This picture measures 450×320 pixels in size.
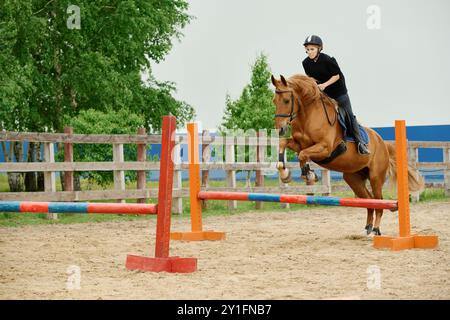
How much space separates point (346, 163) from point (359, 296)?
143 inches

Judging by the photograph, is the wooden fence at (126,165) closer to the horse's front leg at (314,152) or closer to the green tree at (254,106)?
the horse's front leg at (314,152)

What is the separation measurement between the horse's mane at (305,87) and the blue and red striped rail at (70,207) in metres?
2.35

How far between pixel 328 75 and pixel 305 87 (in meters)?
0.45

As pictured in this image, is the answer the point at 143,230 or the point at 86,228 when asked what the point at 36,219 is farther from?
the point at 143,230

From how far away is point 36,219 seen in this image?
11.2m

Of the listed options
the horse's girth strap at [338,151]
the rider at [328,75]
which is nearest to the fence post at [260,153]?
the rider at [328,75]

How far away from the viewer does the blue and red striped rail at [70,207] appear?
5.74 meters

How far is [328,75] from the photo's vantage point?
7980 millimetres

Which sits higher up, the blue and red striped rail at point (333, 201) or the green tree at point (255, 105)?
the green tree at point (255, 105)

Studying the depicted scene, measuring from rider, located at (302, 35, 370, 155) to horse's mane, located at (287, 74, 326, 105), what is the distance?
134 millimetres

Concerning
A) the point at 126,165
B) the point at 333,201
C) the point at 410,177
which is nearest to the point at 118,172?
the point at 126,165

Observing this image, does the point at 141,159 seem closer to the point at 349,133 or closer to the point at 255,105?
the point at 349,133

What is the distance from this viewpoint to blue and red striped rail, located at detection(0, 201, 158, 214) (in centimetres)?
574

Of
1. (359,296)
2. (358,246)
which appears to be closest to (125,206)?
(359,296)
